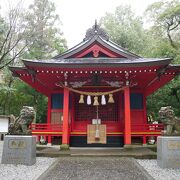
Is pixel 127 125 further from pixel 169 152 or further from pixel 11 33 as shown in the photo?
pixel 11 33

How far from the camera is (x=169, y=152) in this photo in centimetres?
784

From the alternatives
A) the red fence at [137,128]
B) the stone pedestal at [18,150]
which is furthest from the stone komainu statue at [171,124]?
the stone pedestal at [18,150]

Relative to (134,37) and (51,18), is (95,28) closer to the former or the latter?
(134,37)

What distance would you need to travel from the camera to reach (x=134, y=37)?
2656 centimetres

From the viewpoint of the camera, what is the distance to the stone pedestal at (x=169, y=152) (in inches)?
304

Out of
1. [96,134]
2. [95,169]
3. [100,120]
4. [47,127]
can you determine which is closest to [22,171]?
[95,169]

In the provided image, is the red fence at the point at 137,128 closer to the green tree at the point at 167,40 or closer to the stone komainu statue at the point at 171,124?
the stone komainu statue at the point at 171,124

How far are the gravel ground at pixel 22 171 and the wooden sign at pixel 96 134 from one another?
11.6 feet

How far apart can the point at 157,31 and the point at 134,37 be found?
4.99 m

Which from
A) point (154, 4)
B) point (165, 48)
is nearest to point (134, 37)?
point (154, 4)

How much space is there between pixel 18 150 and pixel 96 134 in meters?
4.48

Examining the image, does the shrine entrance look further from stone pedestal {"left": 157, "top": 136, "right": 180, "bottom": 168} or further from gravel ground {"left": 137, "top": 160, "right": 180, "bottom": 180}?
stone pedestal {"left": 157, "top": 136, "right": 180, "bottom": 168}

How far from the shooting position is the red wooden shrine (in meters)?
10.6

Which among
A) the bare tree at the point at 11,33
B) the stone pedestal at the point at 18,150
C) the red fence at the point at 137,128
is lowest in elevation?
the stone pedestal at the point at 18,150
